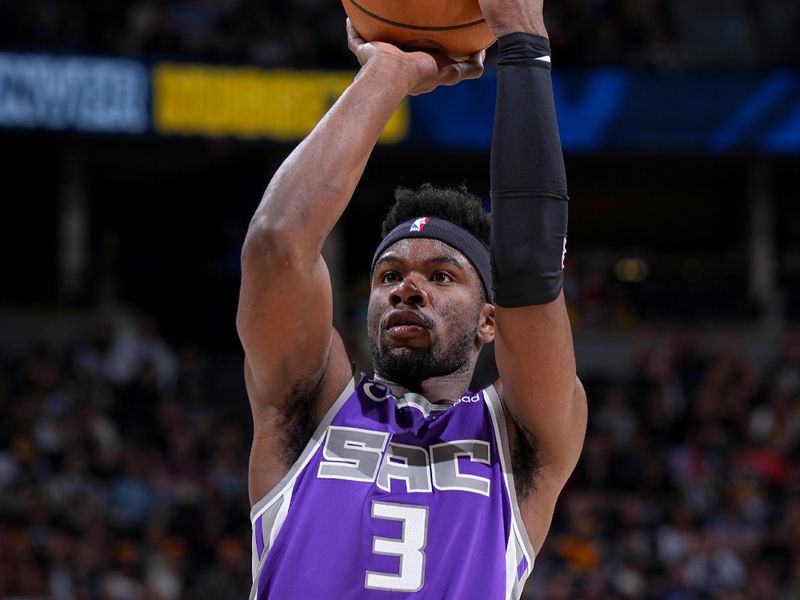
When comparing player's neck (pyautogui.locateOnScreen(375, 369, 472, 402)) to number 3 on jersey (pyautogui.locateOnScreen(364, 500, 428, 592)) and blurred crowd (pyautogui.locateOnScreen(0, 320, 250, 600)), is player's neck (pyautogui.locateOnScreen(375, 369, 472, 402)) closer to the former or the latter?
number 3 on jersey (pyautogui.locateOnScreen(364, 500, 428, 592))

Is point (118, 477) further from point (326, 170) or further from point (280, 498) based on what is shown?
point (326, 170)

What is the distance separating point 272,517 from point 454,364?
583mm

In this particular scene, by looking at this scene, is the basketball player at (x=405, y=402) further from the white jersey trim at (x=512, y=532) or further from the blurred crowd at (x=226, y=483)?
the blurred crowd at (x=226, y=483)

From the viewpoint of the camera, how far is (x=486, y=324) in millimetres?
3154

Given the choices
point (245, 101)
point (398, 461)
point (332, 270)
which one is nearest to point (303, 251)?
point (398, 461)

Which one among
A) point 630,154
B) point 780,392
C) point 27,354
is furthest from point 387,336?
point 630,154

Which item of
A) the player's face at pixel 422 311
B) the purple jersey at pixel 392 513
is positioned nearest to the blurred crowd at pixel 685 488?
the player's face at pixel 422 311

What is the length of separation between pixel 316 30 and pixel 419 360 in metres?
12.4

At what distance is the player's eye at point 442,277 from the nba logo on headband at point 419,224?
12 centimetres

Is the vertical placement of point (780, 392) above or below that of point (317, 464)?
below

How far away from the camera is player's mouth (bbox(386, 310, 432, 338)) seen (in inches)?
117

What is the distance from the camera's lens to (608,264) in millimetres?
17578

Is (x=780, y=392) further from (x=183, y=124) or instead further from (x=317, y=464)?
(x=317, y=464)

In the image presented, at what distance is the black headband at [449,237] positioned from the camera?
3088mm
